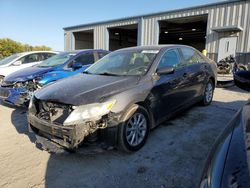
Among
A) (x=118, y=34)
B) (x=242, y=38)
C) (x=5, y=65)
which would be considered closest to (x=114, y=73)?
(x=5, y=65)

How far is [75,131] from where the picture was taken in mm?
2645

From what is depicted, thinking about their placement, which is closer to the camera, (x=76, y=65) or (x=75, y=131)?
(x=75, y=131)

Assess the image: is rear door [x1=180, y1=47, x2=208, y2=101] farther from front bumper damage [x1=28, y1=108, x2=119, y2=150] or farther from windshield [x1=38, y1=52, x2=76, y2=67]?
windshield [x1=38, y1=52, x2=76, y2=67]

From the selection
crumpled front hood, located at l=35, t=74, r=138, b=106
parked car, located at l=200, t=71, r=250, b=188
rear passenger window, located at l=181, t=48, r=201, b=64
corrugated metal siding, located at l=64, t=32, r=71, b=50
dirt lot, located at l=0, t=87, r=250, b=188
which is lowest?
dirt lot, located at l=0, t=87, r=250, b=188

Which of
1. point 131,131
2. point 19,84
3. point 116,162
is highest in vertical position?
point 19,84

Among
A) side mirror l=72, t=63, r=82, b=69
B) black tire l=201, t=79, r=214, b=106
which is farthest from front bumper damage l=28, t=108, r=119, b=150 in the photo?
black tire l=201, t=79, r=214, b=106

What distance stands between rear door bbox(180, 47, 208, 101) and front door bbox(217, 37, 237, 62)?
9219mm

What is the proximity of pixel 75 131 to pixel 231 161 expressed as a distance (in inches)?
71.8

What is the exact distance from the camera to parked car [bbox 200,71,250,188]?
3.66ft

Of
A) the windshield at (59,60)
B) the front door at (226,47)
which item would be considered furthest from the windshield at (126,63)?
the front door at (226,47)

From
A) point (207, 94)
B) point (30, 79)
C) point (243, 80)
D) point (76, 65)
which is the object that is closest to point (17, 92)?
point (30, 79)

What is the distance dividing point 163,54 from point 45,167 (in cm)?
256

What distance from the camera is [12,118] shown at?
5.00 meters

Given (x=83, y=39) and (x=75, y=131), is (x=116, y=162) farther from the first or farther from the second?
(x=83, y=39)
